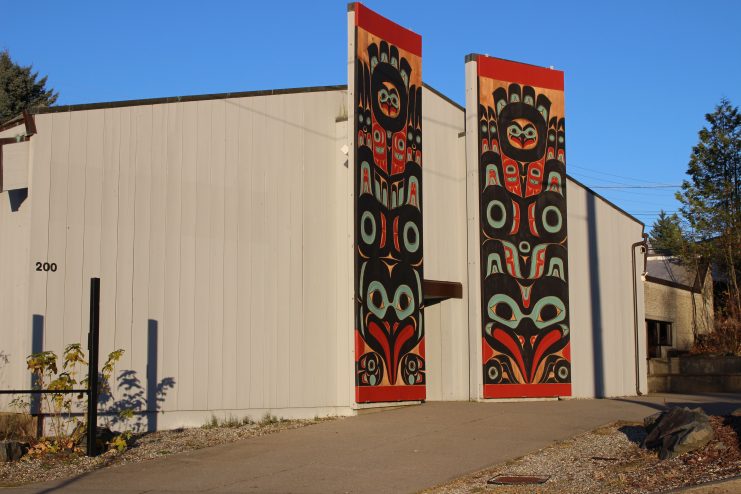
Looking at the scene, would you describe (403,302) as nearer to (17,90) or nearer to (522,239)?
(522,239)

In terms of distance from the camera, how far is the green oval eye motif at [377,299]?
15.9 m

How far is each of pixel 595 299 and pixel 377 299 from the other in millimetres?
7535

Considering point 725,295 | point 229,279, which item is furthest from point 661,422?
point 725,295

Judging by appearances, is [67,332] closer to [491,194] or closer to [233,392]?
[233,392]

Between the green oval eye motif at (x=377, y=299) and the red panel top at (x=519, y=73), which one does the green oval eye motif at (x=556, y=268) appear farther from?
the green oval eye motif at (x=377, y=299)

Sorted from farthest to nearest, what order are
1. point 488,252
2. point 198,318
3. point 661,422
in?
point 488,252 < point 198,318 < point 661,422

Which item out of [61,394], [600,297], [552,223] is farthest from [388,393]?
[600,297]

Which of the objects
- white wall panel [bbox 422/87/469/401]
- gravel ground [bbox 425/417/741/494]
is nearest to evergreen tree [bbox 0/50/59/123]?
white wall panel [bbox 422/87/469/401]

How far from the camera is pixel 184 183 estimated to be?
1487 cm

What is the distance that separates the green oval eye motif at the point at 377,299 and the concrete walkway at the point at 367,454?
1811 mm

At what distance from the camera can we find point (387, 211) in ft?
54.6

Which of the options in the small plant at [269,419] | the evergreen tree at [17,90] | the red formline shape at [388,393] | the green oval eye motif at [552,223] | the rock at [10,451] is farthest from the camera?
the evergreen tree at [17,90]

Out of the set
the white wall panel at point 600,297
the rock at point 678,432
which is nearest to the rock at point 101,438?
the rock at point 678,432

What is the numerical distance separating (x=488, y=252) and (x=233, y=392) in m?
6.53
